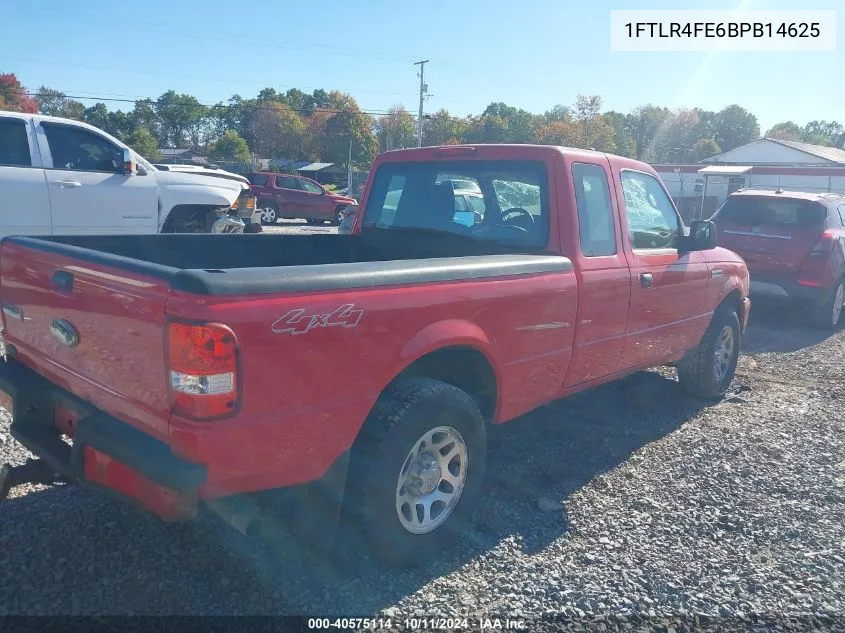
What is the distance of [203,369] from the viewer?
230 cm

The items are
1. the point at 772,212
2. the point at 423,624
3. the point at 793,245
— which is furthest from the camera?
the point at 772,212

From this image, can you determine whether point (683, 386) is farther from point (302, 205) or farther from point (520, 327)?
point (302, 205)

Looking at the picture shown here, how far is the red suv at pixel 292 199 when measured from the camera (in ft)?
72.7

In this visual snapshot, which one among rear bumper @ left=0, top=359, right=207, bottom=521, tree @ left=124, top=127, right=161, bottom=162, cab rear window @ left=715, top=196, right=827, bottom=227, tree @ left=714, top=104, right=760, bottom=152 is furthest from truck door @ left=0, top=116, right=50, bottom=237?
tree @ left=714, top=104, right=760, bottom=152

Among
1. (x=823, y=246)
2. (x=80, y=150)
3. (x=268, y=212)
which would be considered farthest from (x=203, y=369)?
(x=268, y=212)

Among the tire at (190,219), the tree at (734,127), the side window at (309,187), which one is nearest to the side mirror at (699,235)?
the tire at (190,219)

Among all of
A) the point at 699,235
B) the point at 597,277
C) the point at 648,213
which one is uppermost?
the point at 648,213

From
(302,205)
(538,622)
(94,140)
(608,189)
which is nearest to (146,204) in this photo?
(94,140)

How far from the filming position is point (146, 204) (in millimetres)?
9062

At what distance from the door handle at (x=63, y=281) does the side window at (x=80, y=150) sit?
242 inches

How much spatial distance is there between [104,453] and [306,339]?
2.83ft

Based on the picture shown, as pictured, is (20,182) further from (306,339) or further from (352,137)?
(352,137)

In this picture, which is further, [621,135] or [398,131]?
[621,135]

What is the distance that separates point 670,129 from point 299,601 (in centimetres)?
10423
